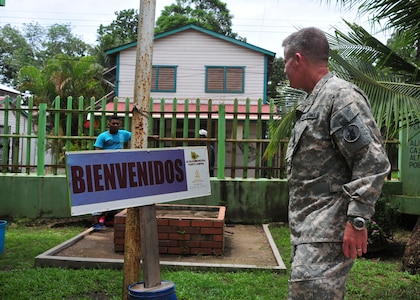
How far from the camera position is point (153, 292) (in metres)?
2.93

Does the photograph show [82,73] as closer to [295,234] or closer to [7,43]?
[295,234]

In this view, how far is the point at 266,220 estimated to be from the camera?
7.85 metres

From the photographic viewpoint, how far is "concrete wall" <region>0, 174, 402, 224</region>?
789cm

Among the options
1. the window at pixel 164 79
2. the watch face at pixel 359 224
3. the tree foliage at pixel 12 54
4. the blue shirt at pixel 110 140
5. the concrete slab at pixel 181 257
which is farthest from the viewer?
the tree foliage at pixel 12 54

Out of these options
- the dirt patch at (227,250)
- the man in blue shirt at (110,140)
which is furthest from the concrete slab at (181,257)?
the man in blue shirt at (110,140)

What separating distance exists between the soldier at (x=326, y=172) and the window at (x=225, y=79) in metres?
13.9

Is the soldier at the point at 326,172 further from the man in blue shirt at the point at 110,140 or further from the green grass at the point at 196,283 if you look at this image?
the man in blue shirt at the point at 110,140

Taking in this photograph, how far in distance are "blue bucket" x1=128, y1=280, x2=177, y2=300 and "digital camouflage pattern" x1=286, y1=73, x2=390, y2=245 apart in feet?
3.93

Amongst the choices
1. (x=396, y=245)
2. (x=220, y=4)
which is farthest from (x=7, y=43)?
(x=396, y=245)

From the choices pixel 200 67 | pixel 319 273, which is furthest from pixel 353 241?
pixel 200 67

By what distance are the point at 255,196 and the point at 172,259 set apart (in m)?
2.97

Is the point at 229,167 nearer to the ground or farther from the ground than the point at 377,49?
nearer to the ground

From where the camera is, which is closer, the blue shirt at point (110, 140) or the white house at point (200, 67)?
the blue shirt at point (110, 140)

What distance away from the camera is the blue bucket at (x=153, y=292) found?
2.91m
